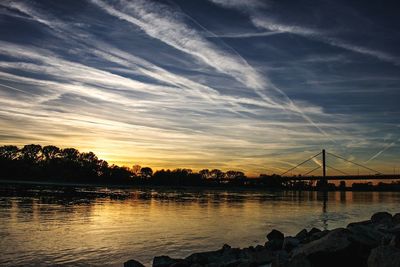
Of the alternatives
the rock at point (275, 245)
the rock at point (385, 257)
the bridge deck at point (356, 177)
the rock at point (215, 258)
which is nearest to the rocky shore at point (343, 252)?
the rock at point (385, 257)

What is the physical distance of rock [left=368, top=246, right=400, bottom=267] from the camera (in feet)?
20.3

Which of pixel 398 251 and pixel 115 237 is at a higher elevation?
pixel 398 251

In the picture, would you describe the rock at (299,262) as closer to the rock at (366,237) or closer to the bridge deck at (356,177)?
the rock at (366,237)

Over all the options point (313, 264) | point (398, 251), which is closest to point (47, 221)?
point (313, 264)

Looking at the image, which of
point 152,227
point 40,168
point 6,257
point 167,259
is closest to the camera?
point 167,259

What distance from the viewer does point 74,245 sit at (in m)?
15.7

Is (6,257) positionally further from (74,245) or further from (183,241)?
(183,241)

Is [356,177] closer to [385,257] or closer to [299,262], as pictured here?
[299,262]

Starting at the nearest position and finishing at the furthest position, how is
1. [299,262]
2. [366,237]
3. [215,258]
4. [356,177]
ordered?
1. [299,262]
2. [366,237]
3. [215,258]
4. [356,177]

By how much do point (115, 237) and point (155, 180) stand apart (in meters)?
161

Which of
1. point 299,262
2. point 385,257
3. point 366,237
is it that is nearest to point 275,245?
point 366,237

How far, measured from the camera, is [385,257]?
634 cm

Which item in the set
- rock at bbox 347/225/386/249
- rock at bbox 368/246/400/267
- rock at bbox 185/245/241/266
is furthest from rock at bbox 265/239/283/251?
rock at bbox 368/246/400/267

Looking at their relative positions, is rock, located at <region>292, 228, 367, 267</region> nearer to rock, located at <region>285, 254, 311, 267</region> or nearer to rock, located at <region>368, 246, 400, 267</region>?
rock, located at <region>285, 254, 311, 267</region>
